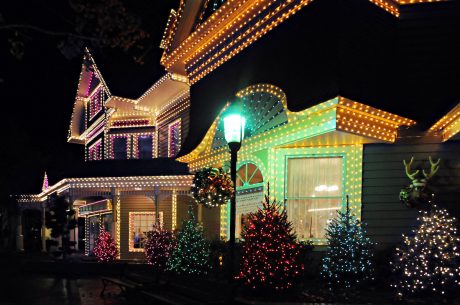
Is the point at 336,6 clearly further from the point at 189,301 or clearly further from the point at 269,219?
the point at 189,301

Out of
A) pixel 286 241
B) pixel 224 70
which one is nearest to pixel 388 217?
pixel 286 241

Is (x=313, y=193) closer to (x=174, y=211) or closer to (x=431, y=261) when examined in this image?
(x=431, y=261)

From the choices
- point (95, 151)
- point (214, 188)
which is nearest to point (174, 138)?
point (95, 151)

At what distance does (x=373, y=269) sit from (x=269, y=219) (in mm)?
2593

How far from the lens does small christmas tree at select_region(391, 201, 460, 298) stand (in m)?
9.81

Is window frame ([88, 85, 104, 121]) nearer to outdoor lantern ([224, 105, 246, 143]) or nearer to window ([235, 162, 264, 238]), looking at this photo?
window ([235, 162, 264, 238])

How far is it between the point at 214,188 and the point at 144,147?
14.6 m

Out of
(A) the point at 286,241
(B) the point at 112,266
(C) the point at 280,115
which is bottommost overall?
(B) the point at 112,266

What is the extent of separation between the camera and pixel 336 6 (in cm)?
1139

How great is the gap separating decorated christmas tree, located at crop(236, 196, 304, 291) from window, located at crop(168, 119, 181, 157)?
12472 millimetres

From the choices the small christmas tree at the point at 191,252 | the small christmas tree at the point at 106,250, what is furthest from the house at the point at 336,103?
the small christmas tree at the point at 106,250

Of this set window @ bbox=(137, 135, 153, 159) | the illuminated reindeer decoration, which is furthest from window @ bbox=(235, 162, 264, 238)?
window @ bbox=(137, 135, 153, 159)

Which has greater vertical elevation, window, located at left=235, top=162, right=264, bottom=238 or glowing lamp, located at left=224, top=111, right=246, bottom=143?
glowing lamp, located at left=224, top=111, right=246, bottom=143

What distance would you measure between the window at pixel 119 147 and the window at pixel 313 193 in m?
14.2
